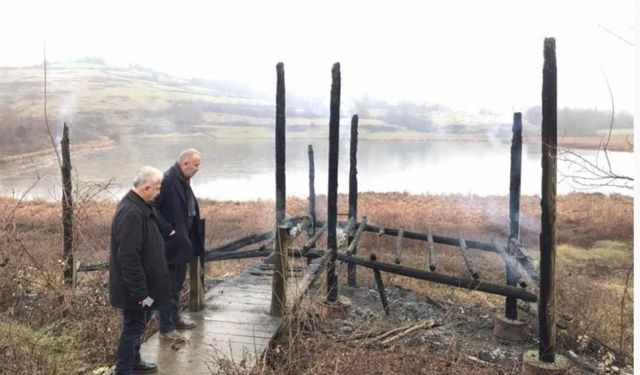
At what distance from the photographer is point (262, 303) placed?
634 cm

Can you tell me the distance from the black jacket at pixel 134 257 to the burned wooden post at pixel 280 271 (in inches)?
66.6

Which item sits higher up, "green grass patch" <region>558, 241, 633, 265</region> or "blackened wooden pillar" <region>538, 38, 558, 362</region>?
"blackened wooden pillar" <region>538, 38, 558, 362</region>

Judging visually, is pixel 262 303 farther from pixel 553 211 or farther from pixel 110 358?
pixel 553 211

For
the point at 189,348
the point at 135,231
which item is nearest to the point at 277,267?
the point at 189,348

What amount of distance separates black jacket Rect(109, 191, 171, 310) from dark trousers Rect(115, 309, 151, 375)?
0.40 feet

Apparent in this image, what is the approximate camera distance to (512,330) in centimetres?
887

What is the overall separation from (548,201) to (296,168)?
161ft

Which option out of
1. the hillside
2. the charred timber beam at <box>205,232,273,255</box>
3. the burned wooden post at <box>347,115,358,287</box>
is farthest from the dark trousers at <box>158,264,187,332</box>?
the hillside

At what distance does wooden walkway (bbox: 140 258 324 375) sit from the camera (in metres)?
4.46

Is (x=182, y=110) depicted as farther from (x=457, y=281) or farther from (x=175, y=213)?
(x=175, y=213)

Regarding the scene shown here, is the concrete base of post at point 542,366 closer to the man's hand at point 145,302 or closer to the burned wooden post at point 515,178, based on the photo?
the burned wooden post at point 515,178

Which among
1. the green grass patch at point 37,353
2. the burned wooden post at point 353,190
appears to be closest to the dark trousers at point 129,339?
the green grass patch at point 37,353

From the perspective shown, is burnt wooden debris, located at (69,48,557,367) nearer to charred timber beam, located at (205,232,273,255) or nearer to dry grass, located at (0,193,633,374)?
charred timber beam, located at (205,232,273,255)

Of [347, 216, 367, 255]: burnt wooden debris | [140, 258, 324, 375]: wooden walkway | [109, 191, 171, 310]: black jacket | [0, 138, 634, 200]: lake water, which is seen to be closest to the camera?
[109, 191, 171, 310]: black jacket
